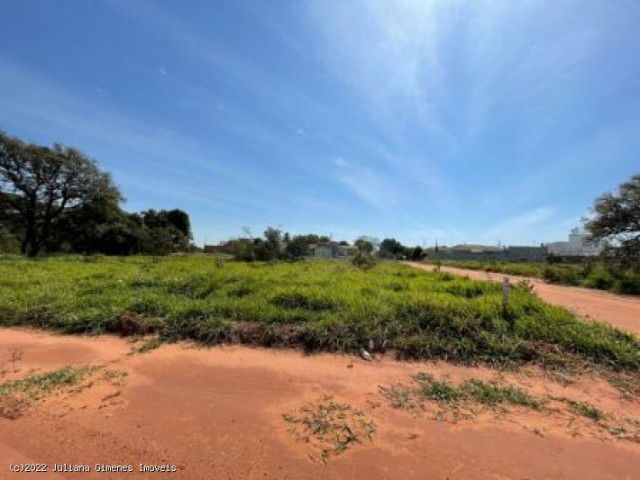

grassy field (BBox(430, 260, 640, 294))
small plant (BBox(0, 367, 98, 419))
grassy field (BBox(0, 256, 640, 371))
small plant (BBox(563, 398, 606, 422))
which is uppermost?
grassy field (BBox(430, 260, 640, 294))

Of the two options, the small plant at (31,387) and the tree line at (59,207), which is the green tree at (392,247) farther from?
the small plant at (31,387)

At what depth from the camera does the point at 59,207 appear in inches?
957

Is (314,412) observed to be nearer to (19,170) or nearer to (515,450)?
(515,450)

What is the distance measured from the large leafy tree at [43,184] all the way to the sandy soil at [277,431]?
2362 cm

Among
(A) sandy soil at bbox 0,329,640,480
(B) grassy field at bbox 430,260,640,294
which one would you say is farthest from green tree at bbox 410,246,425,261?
(A) sandy soil at bbox 0,329,640,480

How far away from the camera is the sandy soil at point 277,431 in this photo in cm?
241

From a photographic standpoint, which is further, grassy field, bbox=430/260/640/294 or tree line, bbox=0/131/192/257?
tree line, bbox=0/131/192/257

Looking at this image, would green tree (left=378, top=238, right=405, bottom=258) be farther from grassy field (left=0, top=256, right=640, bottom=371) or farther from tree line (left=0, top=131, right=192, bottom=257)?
grassy field (left=0, top=256, right=640, bottom=371)

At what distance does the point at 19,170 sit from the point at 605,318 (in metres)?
29.1

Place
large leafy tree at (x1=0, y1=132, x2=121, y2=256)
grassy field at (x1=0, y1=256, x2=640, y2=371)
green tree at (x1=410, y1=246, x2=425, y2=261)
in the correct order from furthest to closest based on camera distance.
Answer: green tree at (x1=410, y1=246, x2=425, y2=261) < large leafy tree at (x1=0, y1=132, x2=121, y2=256) < grassy field at (x1=0, y1=256, x2=640, y2=371)

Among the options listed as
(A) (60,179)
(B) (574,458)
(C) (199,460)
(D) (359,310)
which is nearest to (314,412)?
(C) (199,460)

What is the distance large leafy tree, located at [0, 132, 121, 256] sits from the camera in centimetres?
2162

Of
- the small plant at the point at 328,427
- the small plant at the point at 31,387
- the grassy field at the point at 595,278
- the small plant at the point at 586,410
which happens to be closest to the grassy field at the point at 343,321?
the small plant at the point at 586,410

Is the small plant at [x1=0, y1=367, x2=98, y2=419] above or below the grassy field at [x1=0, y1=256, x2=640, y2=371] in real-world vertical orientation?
below
